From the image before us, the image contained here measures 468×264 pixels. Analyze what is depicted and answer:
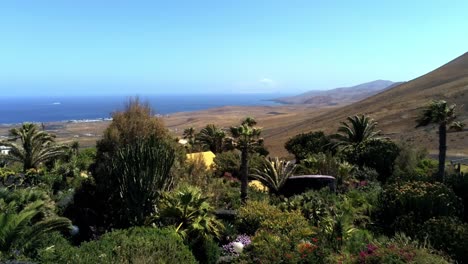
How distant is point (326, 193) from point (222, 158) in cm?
1106

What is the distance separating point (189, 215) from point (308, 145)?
1973cm

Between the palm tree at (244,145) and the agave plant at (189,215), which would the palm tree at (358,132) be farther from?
the agave plant at (189,215)

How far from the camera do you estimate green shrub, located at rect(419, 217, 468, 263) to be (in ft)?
29.1

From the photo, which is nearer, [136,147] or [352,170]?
[136,147]

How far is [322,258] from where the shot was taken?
8.26 meters

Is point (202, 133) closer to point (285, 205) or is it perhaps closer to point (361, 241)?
point (285, 205)

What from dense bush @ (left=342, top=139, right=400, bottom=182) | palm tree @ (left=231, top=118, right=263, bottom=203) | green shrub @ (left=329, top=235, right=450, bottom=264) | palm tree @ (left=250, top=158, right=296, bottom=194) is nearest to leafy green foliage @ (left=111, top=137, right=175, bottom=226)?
palm tree @ (left=231, top=118, right=263, bottom=203)

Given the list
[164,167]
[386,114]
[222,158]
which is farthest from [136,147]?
[386,114]

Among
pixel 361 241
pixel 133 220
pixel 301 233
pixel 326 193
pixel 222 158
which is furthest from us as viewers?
pixel 222 158

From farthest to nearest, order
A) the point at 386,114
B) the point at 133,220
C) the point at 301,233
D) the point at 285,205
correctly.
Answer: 1. the point at 386,114
2. the point at 285,205
3. the point at 133,220
4. the point at 301,233

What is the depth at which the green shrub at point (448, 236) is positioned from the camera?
8.88 meters

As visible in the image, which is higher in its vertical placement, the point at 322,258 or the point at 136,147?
the point at 136,147

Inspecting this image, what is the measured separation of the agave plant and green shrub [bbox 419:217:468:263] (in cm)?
490

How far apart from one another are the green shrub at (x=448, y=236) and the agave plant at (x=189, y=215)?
4895 millimetres
